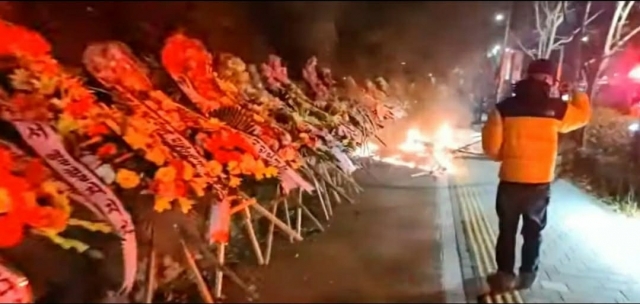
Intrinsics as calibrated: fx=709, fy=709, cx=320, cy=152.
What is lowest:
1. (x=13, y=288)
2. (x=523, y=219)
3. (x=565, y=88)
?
(x=13, y=288)

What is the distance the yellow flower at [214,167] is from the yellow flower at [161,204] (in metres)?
0.05

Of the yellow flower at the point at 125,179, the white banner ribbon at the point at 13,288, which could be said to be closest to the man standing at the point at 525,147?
the yellow flower at the point at 125,179

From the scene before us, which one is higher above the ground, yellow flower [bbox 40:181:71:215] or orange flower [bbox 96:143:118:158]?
orange flower [bbox 96:143:118:158]

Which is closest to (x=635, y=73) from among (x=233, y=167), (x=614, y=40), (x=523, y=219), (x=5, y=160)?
(x=614, y=40)

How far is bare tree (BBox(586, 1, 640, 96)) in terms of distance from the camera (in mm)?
607

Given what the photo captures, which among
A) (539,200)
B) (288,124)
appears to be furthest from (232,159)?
(539,200)

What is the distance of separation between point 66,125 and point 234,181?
0.17 m

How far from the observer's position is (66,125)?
2.20ft

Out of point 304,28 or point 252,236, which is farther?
point 252,236

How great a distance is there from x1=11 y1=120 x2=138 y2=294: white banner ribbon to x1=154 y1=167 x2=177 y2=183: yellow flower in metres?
0.04

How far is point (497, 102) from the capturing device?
0.62m

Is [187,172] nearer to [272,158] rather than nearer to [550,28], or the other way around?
[272,158]

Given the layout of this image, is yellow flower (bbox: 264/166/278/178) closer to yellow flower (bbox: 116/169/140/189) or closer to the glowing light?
yellow flower (bbox: 116/169/140/189)

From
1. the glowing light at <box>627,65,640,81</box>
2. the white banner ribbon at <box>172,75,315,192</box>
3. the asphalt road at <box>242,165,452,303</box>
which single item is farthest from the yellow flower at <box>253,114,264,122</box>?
the glowing light at <box>627,65,640,81</box>
